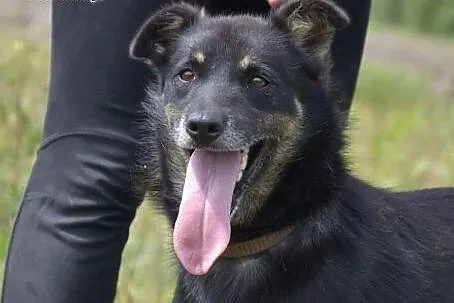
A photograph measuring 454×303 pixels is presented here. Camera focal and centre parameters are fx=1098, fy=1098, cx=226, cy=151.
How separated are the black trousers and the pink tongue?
0.95 feet

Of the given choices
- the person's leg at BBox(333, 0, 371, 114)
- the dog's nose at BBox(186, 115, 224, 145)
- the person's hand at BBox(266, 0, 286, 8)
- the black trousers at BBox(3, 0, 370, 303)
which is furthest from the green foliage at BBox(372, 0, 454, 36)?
the dog's nose at BBox(186, 115, 224, 145)

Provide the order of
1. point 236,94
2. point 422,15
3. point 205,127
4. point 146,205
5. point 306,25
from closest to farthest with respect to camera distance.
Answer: point 205,127 → point 236,94 → point 306,25 → point 146,205 → point 422,15

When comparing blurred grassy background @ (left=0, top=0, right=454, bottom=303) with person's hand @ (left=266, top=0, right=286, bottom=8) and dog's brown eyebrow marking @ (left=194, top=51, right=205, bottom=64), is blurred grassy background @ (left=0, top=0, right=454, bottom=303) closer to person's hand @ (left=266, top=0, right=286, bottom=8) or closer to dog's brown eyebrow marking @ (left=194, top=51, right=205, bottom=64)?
person's hand @ (left=266, top=0, right=286, bottom=8)

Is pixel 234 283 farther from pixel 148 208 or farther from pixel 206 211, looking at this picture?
pixel 148 208

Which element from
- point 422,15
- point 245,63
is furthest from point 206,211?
point 422,15

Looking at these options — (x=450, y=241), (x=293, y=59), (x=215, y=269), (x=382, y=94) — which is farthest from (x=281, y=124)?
(x=382, y=94)

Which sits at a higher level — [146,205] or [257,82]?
[257,82]

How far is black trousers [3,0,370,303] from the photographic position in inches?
139

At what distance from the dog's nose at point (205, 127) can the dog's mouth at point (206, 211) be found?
8 cm

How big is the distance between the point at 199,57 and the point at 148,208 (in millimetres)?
1291

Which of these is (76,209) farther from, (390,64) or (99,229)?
(390,64)

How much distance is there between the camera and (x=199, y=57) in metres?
3.60

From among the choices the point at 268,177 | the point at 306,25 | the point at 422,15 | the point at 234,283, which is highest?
the point at 306,25

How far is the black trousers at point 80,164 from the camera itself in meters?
3.53
